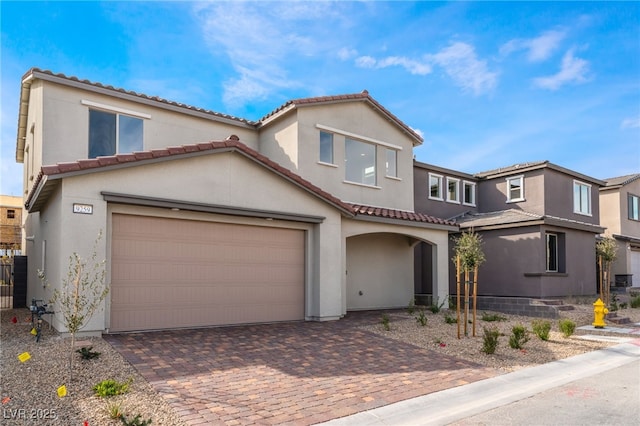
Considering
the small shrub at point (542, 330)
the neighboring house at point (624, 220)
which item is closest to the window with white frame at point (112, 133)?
the small shrub at point (542, 330)

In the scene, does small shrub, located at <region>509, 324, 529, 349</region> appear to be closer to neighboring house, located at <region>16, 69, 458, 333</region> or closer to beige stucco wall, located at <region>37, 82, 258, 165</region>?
neighboring house, located at <region>16, 69, 458, 333</region>

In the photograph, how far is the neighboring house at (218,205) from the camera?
989 centimetres

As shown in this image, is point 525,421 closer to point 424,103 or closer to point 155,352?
point 155,352

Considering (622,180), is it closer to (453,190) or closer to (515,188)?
(515,188)

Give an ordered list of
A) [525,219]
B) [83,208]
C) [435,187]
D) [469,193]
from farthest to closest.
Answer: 1. [469,193]
2. [435,187]
3. [525,219]
4. [83,208]

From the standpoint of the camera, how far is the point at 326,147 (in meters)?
16.0

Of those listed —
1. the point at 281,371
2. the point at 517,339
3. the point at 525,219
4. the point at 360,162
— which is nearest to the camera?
the point at 281,371

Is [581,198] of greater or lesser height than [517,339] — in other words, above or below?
above

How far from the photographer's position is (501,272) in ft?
61.4

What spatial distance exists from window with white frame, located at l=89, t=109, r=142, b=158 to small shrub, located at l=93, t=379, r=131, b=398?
8.73 m

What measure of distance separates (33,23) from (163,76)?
3.99 m

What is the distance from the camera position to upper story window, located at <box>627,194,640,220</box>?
2881 centimetres

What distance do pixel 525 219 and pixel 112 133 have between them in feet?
50.4

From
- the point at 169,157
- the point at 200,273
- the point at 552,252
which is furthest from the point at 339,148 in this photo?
the point at 552,252
